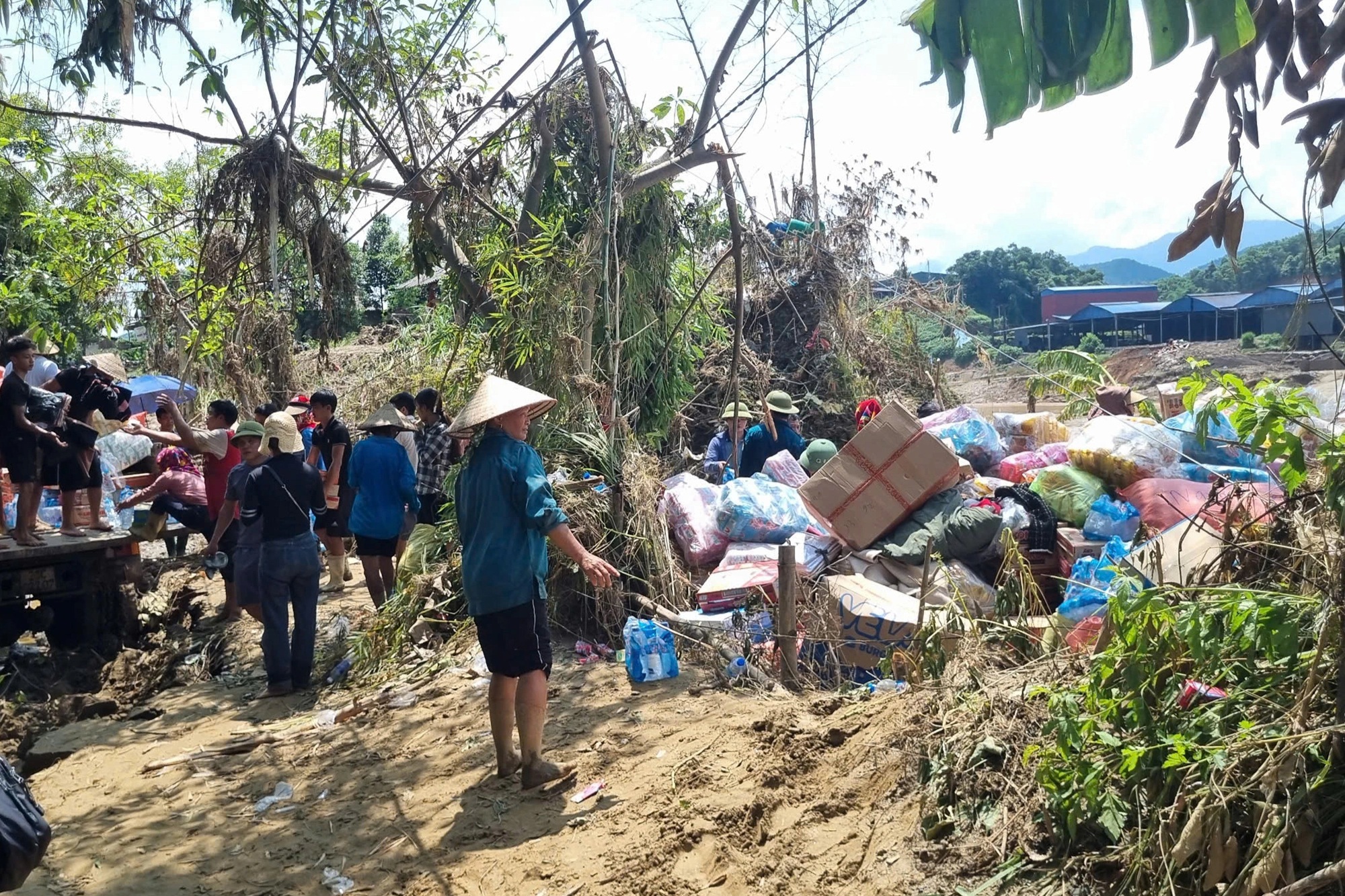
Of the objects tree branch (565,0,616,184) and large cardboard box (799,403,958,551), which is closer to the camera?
large cardboard box (799,403,958,551)

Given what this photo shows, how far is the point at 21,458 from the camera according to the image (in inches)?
274

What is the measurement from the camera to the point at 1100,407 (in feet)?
32.9

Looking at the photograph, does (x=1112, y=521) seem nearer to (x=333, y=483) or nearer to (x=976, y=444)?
(x=976, y=444)

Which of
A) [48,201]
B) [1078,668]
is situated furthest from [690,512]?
[48,201]

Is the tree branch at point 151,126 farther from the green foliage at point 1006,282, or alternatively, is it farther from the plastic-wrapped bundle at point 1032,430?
the green foliage at point 1006,282

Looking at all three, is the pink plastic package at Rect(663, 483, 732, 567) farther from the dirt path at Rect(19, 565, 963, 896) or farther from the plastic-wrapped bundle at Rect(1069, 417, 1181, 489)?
the plastic-wrapped bundle at Rect(1069, 417, 1181, 489)

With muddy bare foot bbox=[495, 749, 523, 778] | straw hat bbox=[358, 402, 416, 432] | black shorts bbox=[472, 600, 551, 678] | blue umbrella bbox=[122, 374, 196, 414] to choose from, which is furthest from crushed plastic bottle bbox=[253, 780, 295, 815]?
blue umbrella bbox=[122, 374, 196, 414]

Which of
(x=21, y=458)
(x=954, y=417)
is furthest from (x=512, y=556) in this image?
(x=954, y=417)

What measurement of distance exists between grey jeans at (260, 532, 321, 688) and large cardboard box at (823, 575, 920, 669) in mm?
3043

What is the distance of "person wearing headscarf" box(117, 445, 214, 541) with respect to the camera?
8.81 m

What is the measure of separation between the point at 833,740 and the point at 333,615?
16.3ft

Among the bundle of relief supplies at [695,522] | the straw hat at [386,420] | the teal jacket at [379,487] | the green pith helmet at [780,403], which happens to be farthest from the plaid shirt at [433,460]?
the green pith helmet at [780,403]

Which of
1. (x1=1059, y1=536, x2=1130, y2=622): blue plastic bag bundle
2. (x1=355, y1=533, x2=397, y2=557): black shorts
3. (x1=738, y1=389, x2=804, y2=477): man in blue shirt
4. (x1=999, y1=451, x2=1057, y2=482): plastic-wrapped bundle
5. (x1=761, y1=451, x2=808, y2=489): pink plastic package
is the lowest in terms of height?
(x1=1059, y1=536, x2=1130, y2=622): blue plastic bag bundle

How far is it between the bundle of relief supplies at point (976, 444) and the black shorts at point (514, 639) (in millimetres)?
5472
